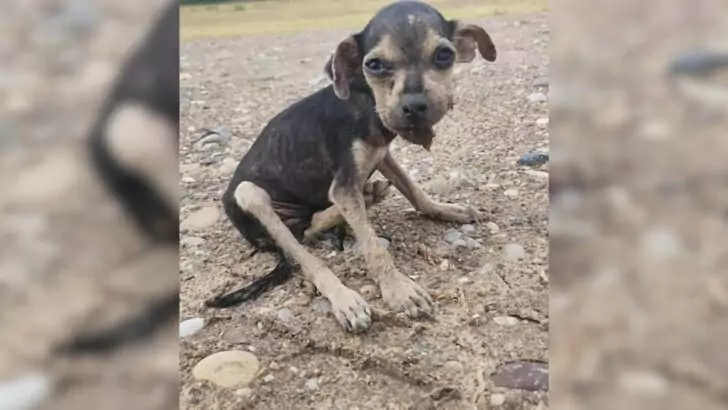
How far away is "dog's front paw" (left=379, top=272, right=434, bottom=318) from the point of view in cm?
72

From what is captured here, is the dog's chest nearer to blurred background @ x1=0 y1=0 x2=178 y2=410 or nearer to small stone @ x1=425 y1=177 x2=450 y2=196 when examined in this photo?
small stone @ x1=425 y1=177 x2=450 y2=196

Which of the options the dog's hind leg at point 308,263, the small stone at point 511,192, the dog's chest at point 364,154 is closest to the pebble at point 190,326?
the dog's hind leg at point 308,263

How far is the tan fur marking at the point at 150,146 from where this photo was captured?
0.77 meters

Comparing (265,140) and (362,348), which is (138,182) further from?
(362,348)

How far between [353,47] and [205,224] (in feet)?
0.78

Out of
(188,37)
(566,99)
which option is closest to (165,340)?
(188,37)

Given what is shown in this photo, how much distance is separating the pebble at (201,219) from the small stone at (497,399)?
332 millimetres

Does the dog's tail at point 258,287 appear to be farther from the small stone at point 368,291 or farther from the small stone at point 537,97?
the small stone at point 537,97

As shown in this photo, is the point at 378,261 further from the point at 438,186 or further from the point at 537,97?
the point at 537,97

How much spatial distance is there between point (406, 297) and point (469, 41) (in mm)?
263

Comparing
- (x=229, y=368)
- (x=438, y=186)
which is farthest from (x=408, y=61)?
(x=229, y=368)

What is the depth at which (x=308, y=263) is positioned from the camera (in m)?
0.74

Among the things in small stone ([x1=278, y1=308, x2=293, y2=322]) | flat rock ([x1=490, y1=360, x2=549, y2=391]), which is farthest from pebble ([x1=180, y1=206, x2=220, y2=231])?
flat rock ([x1=490, y1=360, x2=549, y2=391])

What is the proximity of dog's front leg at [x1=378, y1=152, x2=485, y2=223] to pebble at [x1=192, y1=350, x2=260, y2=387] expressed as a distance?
8.9 inches
